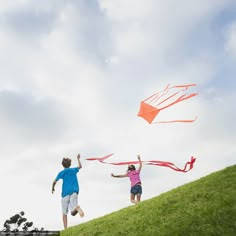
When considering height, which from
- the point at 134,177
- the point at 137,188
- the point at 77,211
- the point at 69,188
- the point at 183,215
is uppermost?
the point at 134,177

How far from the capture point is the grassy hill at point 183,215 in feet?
37.3

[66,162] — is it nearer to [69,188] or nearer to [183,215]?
[69,188]

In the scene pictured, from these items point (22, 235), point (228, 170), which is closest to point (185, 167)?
point (228, 170)

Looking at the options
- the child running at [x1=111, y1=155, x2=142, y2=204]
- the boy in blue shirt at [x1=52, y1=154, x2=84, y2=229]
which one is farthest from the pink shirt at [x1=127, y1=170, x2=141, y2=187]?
the boy in blue shirt at [x1=52, y1=154, x2=84, y2=229]

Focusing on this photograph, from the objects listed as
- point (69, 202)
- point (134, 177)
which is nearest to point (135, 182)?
point (134, 177)

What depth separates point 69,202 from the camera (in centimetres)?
1600

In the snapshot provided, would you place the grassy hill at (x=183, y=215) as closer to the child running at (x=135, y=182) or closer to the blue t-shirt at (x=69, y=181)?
the blue t-shirt at (x=69, y=181)

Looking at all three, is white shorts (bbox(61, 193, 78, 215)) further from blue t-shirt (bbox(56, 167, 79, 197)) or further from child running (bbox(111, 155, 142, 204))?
child running (bbox(111, 155, 142, 204))

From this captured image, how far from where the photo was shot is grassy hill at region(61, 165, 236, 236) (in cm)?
1138

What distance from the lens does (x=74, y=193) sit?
15859mm

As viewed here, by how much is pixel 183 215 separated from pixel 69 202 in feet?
16.4

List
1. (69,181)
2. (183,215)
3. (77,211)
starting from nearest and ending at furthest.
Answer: (183,215) → (77,211) → (69,181)

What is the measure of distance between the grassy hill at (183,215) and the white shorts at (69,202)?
27.6 inches

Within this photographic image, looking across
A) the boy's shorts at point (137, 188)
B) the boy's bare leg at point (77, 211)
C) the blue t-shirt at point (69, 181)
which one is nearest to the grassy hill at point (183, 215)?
the boy's bare leg at point (77, 211)
